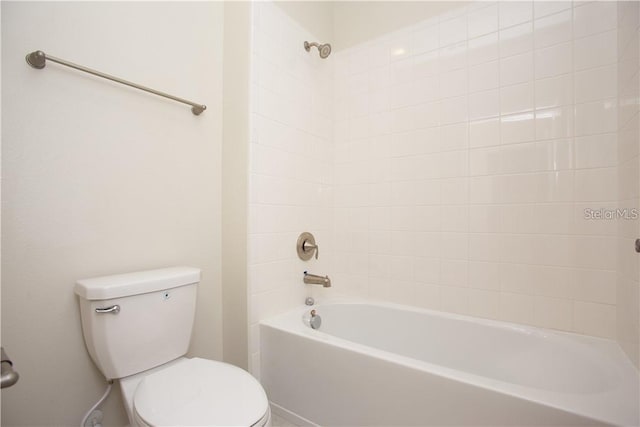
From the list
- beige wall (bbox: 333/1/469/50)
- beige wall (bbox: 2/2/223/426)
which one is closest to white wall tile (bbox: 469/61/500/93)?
beige wall (bbox: 333/1/469/50)

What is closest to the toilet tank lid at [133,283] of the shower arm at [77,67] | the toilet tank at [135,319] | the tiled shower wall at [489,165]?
the toilet tank at [135,319]

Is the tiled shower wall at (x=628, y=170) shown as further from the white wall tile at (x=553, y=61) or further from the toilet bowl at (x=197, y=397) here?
the toilet bowl at (x=197, y=397)

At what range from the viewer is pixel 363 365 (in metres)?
1.25

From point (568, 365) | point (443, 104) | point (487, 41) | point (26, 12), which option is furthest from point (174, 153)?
point (568, 365)

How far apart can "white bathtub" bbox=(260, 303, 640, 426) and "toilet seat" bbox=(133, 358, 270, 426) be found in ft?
1.39

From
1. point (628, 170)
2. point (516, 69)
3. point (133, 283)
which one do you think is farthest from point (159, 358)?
point (516, 69)

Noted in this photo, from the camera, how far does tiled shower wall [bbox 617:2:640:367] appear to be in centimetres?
113

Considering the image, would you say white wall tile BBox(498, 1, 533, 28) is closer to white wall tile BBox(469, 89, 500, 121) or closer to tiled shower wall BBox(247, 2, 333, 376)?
white wall tile BBox(469, 89, 500, 121)

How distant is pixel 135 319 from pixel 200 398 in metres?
0.40

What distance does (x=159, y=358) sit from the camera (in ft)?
4.04

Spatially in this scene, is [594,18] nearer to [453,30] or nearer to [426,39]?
[453,30]

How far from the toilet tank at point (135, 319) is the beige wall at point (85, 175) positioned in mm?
122

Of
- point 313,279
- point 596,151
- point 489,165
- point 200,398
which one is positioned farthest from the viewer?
point 313,279

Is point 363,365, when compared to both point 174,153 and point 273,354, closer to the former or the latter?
point 273,354
